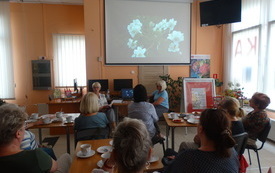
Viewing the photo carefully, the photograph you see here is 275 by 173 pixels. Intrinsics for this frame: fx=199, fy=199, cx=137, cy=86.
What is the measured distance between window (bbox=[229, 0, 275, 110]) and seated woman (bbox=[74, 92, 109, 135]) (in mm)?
3723

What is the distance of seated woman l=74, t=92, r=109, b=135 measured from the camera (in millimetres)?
2330

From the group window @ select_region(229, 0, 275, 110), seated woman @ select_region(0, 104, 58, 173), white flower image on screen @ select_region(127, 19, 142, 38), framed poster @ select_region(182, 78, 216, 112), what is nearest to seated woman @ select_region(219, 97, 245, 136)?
seated woman @ select_region(0, 104, 58, 173)

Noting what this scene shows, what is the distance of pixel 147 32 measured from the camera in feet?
18.0

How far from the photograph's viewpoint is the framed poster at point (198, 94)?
4.37 m

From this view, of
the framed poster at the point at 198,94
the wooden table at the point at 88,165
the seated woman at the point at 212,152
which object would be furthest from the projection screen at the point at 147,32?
the seated woman at the point at 212,152

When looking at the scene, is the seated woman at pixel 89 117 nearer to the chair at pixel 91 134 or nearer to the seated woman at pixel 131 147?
the chair at pixel 91 134

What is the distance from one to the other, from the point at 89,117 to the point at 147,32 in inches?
146

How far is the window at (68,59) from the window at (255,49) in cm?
439

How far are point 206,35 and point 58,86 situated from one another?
4680 millimetres

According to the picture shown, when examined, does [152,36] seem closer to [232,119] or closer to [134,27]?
[134,27]

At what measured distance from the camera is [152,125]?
2.79 metres

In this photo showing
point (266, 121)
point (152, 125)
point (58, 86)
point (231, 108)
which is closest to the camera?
point (231, 108)

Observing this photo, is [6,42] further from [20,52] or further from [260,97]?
[260,97]

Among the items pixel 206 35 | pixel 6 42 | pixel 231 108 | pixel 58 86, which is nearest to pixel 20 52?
pixel 6 42
